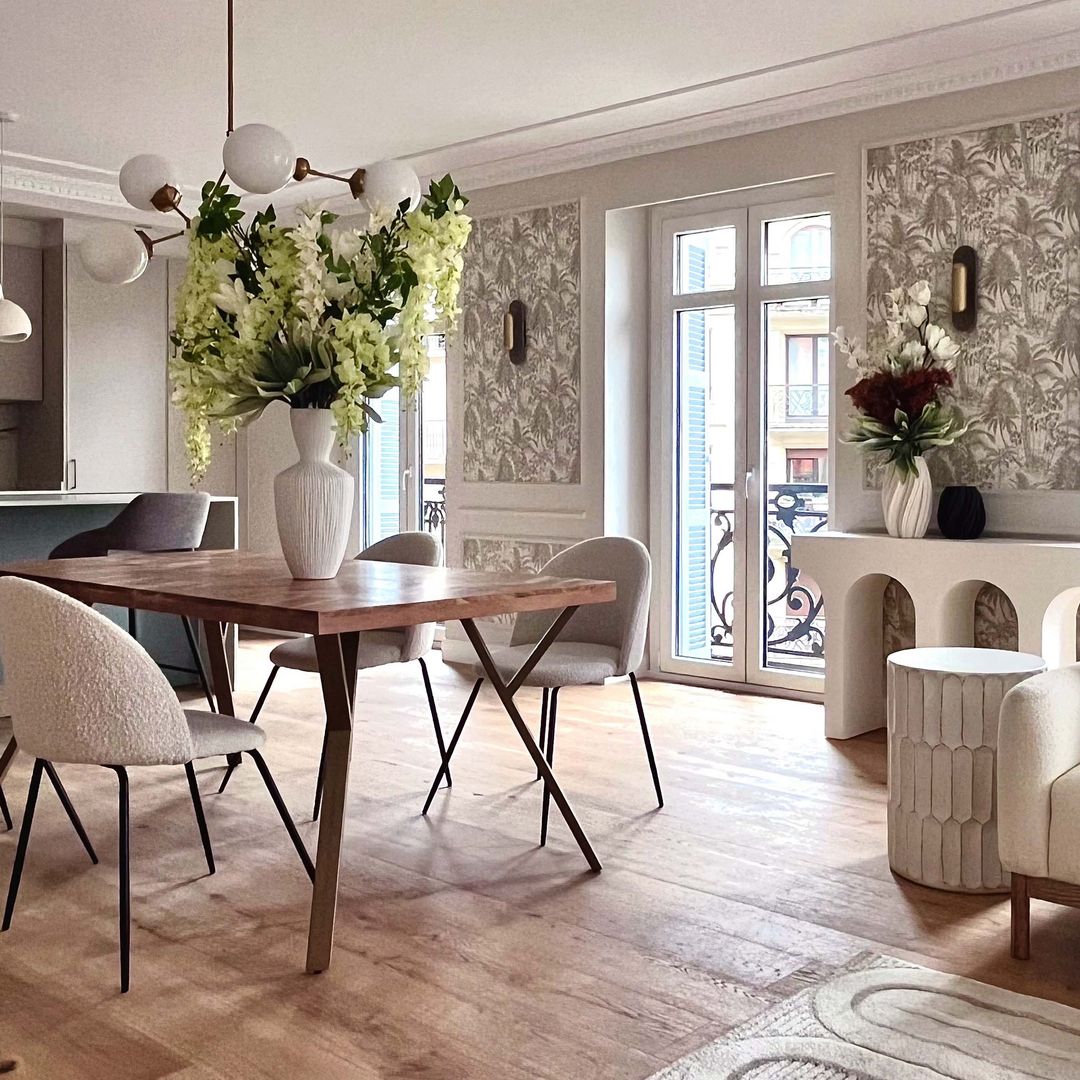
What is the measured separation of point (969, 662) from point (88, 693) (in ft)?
6.80

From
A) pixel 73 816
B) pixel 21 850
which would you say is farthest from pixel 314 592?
pixel 73 816

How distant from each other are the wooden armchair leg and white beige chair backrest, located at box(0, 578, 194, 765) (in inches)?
A: 69.5

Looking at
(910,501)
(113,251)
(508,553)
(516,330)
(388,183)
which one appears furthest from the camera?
(508,553)

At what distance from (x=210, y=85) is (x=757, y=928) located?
161 inches

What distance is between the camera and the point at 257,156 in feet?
10.5

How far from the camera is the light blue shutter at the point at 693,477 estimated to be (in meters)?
5.98

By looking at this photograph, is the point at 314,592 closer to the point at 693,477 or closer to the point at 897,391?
the point at 897,391

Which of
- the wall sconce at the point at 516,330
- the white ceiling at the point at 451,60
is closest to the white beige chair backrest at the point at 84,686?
the white ceiling at the point at 451,60

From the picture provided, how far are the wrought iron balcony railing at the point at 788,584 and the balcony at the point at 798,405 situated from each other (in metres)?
→ 0.29

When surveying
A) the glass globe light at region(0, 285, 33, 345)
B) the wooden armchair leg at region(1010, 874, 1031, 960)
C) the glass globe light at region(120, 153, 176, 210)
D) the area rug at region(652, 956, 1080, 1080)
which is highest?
the glass globe light at region(120, 153, 176, 210)

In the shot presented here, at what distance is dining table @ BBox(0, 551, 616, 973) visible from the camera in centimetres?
253

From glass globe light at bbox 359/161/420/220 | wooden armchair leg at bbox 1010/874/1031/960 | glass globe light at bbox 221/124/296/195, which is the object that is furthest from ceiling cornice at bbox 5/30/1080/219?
wooden armchair leg at bbox 1010/874/1031/960

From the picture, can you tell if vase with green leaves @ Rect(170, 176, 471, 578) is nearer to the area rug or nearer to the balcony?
the area rug

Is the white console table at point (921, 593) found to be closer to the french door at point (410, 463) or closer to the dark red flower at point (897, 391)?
the dark red flower at point (897, 391)
